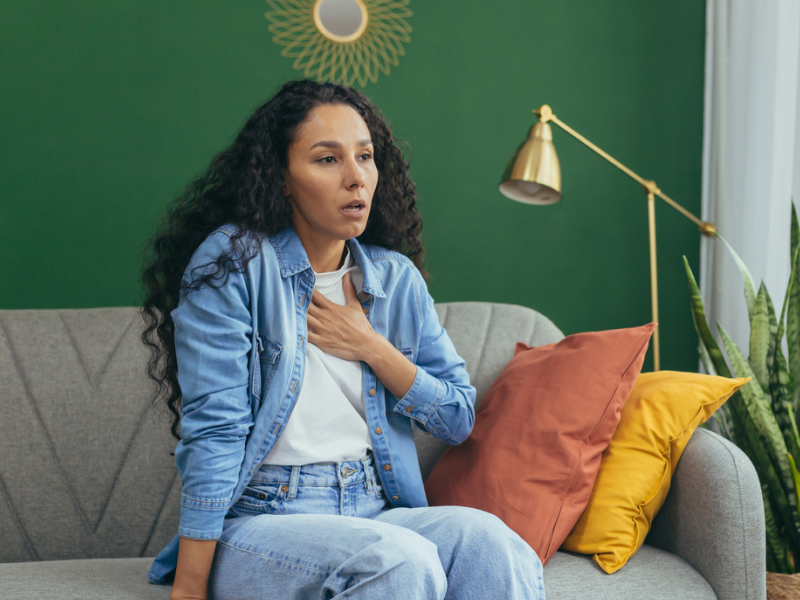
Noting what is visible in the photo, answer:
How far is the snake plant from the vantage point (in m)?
1.52

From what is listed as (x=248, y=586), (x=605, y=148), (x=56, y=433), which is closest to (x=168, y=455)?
(x=56, y=433)

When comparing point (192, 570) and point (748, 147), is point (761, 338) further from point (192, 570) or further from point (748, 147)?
point (192, 570)

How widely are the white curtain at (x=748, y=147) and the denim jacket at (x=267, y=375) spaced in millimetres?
1181

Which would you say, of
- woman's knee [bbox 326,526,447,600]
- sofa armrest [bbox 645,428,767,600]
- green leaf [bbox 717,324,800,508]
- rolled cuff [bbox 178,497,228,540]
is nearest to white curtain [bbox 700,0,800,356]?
green leaf [bbox 717,324,800,508]

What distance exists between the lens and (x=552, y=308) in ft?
7.93

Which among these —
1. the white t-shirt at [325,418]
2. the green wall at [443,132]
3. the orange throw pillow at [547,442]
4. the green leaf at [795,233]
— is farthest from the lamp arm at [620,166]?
the white t-shirt at [325,418]

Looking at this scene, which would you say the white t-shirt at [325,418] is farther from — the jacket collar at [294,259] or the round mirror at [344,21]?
the round mirror at [344,21]

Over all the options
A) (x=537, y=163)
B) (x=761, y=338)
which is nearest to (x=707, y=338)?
(x=761, y=338)

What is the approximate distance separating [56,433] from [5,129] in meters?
1.20

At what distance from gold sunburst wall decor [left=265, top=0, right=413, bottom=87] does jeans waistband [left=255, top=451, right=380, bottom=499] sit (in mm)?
1577

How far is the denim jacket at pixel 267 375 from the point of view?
1.08m

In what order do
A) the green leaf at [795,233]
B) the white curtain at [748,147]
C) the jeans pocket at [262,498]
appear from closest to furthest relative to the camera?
the jeans pocket at [262,498] < the green leaf at [795,233] < the white curtain at [748,147]

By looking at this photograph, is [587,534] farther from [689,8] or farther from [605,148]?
[689,8]

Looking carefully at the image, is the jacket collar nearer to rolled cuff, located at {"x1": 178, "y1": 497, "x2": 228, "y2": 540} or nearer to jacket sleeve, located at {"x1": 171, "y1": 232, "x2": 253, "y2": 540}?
jacket sleeve, located at {"x1": 171, "y1": 232, "x2": 253, "y2": 540}
